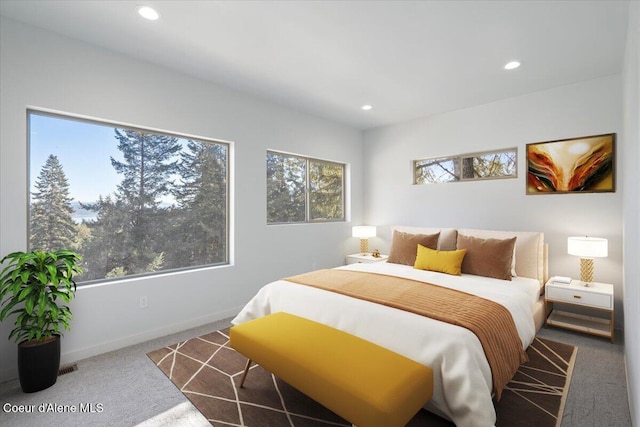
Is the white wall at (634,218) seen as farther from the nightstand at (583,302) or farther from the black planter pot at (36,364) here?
the black planter pot at (36,364)

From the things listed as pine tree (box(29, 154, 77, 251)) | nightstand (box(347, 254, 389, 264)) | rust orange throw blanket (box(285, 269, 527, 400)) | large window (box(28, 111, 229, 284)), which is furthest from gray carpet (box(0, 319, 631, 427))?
nightstand (box(347, 254, 389, 264))

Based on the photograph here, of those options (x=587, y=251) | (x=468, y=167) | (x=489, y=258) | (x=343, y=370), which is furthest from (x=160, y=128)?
(x=587, y=251)

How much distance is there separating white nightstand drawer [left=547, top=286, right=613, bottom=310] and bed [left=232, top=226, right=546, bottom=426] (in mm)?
140

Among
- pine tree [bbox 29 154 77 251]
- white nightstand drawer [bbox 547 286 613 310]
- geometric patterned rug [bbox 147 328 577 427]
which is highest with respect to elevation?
pine tree [bbox 29 154 77 251]

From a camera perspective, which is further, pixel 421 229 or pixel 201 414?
pixel 421 229

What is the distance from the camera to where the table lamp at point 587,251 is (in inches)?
115

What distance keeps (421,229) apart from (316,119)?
7.34 feet

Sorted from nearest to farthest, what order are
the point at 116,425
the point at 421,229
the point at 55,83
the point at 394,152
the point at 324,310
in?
1. the point at 116,425
2. the point at 324,310
3. the point at 55,83
4. the point at 421,229
5. the point at 394,152

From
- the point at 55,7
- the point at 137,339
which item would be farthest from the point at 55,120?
the point at 137,339

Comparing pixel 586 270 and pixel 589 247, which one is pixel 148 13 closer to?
pixel 589 247

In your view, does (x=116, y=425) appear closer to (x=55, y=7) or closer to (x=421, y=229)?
(x=55, y=7)

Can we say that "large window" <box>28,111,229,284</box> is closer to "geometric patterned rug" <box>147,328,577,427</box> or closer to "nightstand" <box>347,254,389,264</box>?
"geometric patterned rug" <box>147,328,577,427</box>

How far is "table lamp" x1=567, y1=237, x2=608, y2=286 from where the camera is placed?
115 inches

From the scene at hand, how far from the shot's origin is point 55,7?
2.15 m
